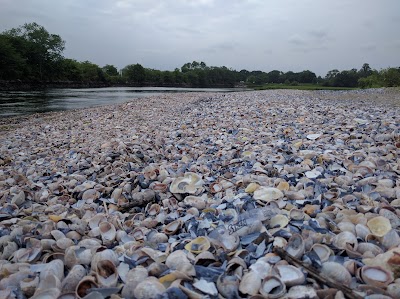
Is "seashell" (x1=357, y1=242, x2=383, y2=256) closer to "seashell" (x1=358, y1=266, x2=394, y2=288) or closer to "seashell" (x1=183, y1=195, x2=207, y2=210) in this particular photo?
"seashell" (x1=358, y1=266, x2=394, y2=288)

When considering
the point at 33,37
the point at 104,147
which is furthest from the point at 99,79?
the point at 104,147

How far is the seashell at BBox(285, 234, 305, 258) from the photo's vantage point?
1581 millimetres

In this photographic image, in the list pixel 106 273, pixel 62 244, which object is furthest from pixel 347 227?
pixel 62 244

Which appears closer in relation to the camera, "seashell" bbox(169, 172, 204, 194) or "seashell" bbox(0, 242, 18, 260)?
"seashell" bbox(0, 242, 18, 260)

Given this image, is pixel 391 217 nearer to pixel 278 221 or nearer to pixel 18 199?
pixel 278 221

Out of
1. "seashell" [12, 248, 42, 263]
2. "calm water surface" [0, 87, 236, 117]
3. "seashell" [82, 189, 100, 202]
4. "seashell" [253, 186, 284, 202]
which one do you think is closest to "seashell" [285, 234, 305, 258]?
"seashell" [253, 186, 284, 202]

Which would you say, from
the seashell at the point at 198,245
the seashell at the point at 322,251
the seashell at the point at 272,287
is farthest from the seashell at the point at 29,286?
the seashell at the point at 322,251

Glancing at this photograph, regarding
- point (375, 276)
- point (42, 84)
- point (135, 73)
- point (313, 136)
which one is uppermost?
point (135, 73)

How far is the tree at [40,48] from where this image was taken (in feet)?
185

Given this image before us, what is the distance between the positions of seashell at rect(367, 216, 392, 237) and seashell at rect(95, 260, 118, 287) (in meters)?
1.61

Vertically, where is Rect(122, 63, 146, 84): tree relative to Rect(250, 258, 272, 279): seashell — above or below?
above

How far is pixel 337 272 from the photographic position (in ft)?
4.61

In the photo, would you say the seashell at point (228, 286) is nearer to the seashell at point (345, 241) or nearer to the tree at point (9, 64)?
the seashell at point (345, 241)

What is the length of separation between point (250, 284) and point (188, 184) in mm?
1681
